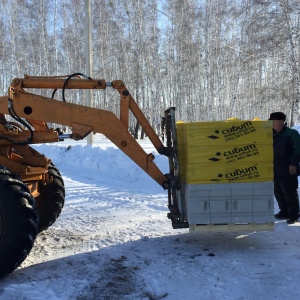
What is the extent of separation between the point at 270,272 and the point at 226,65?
23.9 meters

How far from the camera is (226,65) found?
2653 centimetres

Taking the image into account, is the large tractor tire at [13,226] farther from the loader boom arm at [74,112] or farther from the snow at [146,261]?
the loader boom arm at [74,112]

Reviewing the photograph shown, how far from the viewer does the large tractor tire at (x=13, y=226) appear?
13.0 ft

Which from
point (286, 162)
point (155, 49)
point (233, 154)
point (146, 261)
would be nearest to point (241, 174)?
point (233, 154)

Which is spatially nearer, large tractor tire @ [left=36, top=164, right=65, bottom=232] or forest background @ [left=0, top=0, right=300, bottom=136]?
large tractor tire @ [left=36, top=164, right=65, bottom=232]

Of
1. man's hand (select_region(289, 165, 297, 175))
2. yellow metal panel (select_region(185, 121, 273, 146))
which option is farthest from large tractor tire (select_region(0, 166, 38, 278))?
man's hand (select_region(289, 165, 297, 175))

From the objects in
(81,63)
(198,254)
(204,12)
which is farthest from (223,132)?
(81,63)

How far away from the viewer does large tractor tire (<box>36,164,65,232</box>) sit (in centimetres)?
557

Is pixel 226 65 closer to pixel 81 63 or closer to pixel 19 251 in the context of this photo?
pixel 81 63

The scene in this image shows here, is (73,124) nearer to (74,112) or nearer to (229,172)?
(74,112)

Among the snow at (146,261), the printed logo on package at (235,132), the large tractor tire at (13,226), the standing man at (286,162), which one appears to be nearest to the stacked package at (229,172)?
the printed logo on package at (235,132)

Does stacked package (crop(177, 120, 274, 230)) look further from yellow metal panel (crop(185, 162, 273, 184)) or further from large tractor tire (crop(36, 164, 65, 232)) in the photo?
large tractor tire (crop(36, 164, 65, 232))

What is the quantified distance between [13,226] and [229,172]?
2.52m

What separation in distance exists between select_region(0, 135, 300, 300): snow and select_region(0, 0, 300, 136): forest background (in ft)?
56.4
